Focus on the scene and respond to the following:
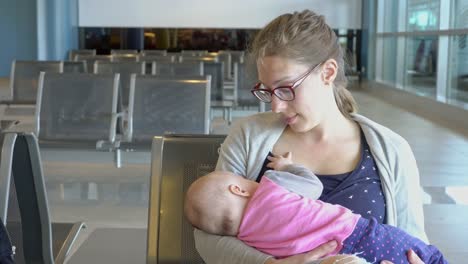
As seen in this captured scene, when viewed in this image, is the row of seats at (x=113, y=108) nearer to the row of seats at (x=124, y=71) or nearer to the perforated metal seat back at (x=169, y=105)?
the perforated metal seat back at (x=169, y=105)

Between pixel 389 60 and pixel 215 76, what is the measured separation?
28.5 ft

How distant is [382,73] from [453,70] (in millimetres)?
5374

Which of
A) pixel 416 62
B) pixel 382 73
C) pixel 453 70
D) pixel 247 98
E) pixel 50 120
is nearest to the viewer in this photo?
pixel 50 120

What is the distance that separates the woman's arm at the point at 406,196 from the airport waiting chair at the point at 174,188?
2.04ft

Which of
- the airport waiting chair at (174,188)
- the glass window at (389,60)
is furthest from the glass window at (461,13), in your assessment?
the airport waiting chair at (174,188)

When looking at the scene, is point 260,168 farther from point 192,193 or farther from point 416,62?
point 416,62

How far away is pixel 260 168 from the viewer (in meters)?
1.83

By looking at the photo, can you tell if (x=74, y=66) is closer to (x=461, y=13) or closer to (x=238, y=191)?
(x=461, y=13)

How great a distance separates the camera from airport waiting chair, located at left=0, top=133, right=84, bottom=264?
2.29 m

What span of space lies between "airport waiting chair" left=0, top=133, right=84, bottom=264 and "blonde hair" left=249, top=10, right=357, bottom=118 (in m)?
0.91

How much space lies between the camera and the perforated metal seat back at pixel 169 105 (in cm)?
503

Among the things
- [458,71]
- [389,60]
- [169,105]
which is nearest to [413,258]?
[169,105]

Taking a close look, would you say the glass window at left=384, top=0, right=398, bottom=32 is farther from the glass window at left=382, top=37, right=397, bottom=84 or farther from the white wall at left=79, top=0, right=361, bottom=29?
the white wall at left=79, top=0, right=361, bottom=29

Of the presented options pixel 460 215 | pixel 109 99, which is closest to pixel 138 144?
pixel 109 99
